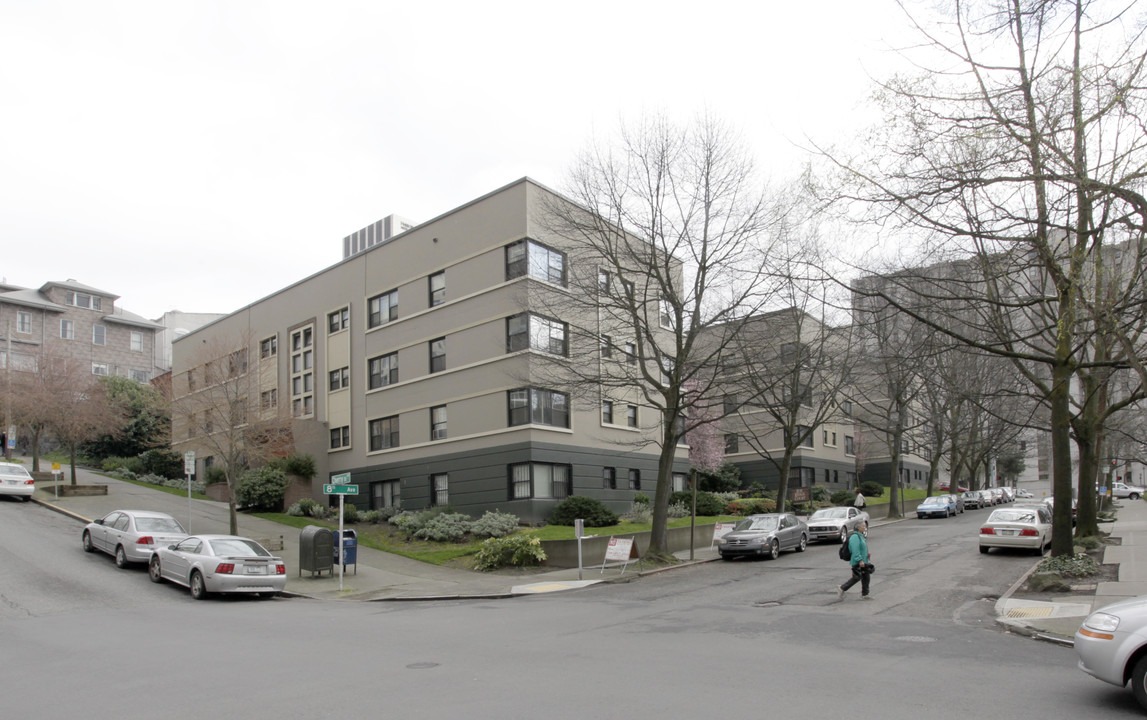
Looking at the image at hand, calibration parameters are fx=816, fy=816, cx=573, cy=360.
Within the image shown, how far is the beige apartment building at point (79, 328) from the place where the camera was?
6184cm

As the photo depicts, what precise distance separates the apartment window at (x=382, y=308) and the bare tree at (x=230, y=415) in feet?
19.2

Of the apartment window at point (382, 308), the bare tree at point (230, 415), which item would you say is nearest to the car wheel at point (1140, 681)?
the bare tree at point (230, 415)

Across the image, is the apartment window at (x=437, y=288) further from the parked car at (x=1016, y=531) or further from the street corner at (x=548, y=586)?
the parked car at (x=1016, y=531)

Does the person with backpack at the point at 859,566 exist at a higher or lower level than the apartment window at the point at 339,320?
lower

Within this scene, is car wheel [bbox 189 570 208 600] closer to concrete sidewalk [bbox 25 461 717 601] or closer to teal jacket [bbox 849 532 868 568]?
concrete sidewalk [bbox 25 461 717 601]

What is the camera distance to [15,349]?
61281 mm

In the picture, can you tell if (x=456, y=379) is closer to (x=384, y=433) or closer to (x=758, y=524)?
(x=384, y=433)

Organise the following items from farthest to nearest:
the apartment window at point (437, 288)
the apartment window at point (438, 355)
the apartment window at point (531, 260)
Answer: the apartment window at point (437, 288) → the apartment window at point (438, 355) → the apartment window at point (531, 260)

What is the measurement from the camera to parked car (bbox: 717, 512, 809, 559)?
85.8ft

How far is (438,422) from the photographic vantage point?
34.2 metres

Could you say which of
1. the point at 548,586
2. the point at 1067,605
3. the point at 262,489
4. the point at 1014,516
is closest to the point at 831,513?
the point at 1014,516

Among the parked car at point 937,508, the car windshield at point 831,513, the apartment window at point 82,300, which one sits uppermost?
the apartment window at point 82,300

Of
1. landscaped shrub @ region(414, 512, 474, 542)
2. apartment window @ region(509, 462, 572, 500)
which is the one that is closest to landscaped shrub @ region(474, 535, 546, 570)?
landscaped shrub @ region(414, 512, 474, 542)

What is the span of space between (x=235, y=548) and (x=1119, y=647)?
A: 1733 cm
